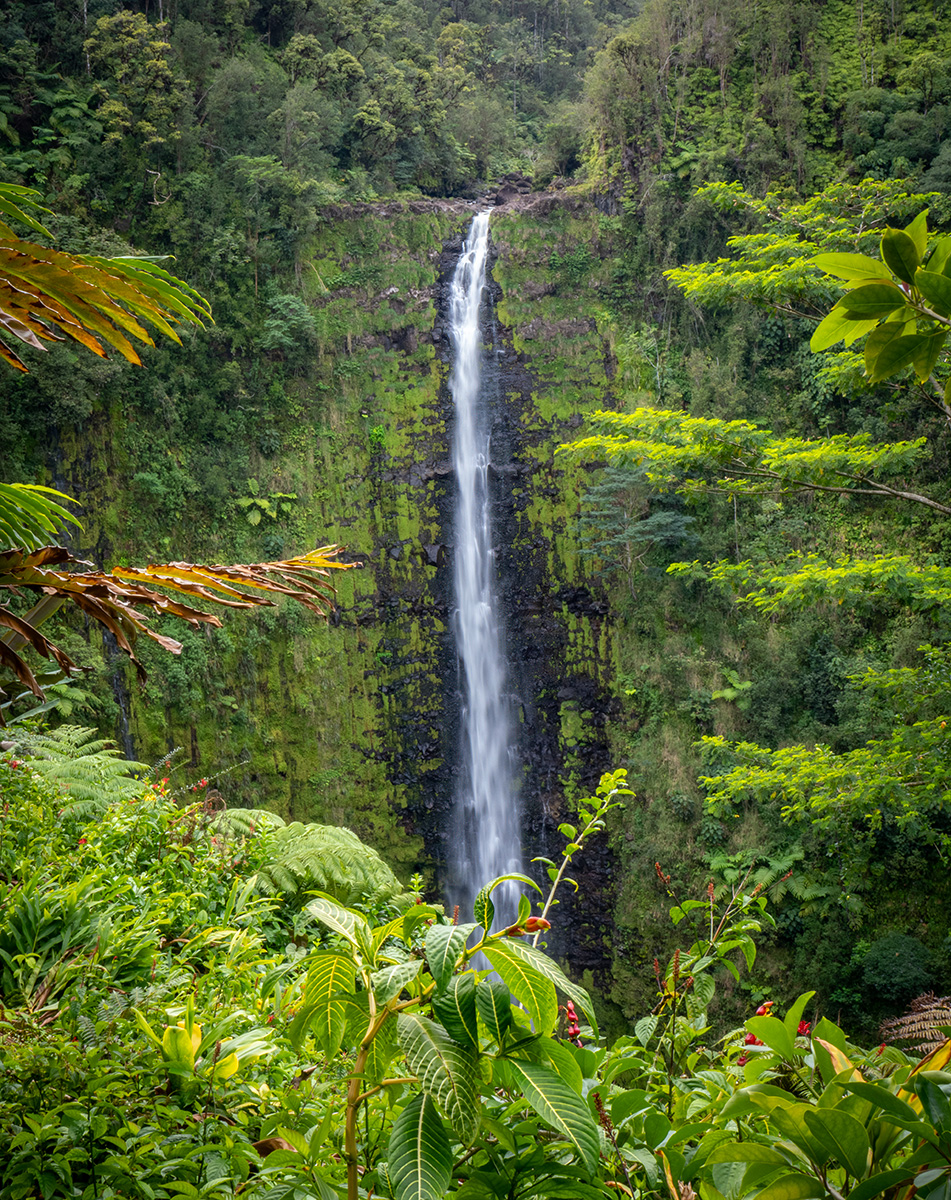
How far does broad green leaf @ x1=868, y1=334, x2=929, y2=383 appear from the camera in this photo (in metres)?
1.06

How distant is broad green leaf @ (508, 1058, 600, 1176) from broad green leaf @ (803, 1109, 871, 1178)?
227 mm

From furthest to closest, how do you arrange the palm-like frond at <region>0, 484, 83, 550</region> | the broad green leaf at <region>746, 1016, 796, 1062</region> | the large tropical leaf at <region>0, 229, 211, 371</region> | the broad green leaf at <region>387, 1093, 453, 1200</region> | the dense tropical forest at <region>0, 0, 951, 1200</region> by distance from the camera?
the dense tropical forest at <region>0, 0, 951, 1200</region>, the palm-like frond at <region>0, 484, 83, 550</region>, the large tropical leaf at <region>0, 229, 211, 371</region>, the broad green leaf at <region>746, 1016, 796, 1062</region>, the broad green leaf at <region>387, 1093, 453, 1200</region>

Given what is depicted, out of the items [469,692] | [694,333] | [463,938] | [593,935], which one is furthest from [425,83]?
[463,938]

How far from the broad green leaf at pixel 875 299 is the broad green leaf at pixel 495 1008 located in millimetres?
1047

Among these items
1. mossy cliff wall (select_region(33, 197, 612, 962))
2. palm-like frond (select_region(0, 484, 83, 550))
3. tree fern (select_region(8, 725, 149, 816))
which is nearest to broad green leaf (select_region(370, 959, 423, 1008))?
palm-like frond (select_region(0, 484, 83, 550))

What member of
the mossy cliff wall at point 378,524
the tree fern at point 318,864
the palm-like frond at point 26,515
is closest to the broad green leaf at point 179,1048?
the palm-like frond at point 26,515

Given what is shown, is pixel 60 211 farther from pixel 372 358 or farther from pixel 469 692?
pixel 469 692

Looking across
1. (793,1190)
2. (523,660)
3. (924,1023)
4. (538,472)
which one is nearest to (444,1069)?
(793,1190)

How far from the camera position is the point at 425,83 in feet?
54.5

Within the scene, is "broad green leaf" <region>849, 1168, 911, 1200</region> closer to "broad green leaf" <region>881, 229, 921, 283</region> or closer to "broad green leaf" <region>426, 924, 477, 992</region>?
"broad green leaf" <region>426, 924, 477, 992</region>

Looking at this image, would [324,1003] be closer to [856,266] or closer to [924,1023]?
[856,266]

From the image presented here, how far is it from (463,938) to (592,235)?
54.2 ft

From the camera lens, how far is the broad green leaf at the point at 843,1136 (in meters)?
0.66

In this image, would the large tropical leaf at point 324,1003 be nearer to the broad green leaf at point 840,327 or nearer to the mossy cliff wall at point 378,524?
the broad green leaf at point 840,327
